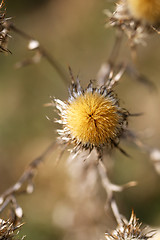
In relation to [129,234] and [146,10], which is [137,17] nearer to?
[146,10]

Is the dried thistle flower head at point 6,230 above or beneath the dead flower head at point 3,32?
beneath

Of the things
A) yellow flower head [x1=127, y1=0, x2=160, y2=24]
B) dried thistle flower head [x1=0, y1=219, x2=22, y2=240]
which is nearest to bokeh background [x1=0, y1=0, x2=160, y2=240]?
dried thistle flower head [x1=0, y1=219, x2=22, y2=240]

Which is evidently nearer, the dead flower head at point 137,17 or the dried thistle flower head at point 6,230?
the dried thistle flower head at point 6,230

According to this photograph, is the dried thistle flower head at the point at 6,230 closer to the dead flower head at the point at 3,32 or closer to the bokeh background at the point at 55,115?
the dead flower head at the point at 3,32

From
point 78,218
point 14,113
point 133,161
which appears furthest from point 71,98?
point 14,113

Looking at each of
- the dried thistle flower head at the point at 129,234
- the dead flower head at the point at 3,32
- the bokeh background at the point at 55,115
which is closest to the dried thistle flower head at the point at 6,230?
the dried thistle flower head at the point at 129,234

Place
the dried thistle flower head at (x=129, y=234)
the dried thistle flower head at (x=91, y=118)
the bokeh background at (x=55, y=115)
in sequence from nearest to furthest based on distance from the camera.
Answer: the dried thistle flower head at (x=91, y=118) → the dried thistle flower head at (x=129, y=234) → the bokeh background at (x=55, y=115)

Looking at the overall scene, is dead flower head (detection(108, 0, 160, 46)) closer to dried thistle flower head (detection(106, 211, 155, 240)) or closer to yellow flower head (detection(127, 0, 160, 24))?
yellow flower head (detection(127, 0, 160, 24))
